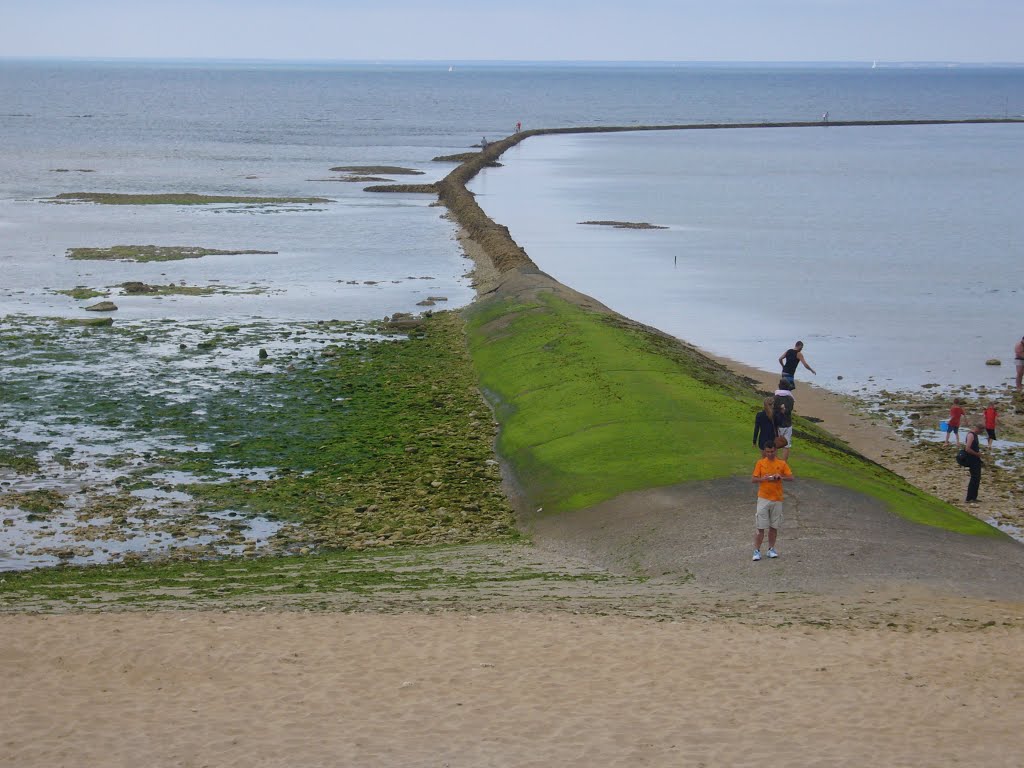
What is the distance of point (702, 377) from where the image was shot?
116 ft

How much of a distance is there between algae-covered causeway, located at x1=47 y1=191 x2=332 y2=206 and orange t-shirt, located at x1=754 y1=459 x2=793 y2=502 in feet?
230

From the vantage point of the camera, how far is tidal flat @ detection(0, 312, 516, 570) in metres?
24.1

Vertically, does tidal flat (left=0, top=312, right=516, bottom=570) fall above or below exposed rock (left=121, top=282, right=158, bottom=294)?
below

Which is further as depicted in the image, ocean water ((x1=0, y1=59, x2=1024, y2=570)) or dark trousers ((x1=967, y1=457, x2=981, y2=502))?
ocean water ((x1=0, y1=59, x2=1024, y2=570))

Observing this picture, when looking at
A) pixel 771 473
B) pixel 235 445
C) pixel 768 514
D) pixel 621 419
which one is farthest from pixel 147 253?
pixel 771 473

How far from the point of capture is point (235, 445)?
97.4 feet

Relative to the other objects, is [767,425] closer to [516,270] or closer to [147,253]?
[516,270]

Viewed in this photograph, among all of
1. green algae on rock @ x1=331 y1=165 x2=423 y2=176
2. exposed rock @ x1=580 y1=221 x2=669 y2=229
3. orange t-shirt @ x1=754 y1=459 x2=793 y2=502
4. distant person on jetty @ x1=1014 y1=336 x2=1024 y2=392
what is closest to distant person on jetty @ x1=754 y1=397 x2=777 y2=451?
orange t-shirt @ x1=754 y1=459 x2=793 y2=502

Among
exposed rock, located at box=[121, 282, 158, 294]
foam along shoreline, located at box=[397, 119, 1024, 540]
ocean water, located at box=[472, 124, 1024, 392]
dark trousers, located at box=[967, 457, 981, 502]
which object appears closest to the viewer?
dark trousers, located at box=[967, 457, 981, 502]

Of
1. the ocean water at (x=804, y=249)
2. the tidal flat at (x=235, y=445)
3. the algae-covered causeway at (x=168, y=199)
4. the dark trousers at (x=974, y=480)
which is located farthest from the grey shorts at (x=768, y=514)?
the algae-covered causeway at (x=168, y=199)

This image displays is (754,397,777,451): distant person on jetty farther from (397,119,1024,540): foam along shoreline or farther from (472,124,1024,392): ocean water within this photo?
(472,124,1024,392): ocean water

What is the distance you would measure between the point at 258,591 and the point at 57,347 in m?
22.7

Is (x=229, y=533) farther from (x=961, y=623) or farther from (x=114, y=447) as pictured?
(x=961, y=623)

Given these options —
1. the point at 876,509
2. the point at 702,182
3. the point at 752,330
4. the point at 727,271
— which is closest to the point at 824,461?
the point at 876,509
